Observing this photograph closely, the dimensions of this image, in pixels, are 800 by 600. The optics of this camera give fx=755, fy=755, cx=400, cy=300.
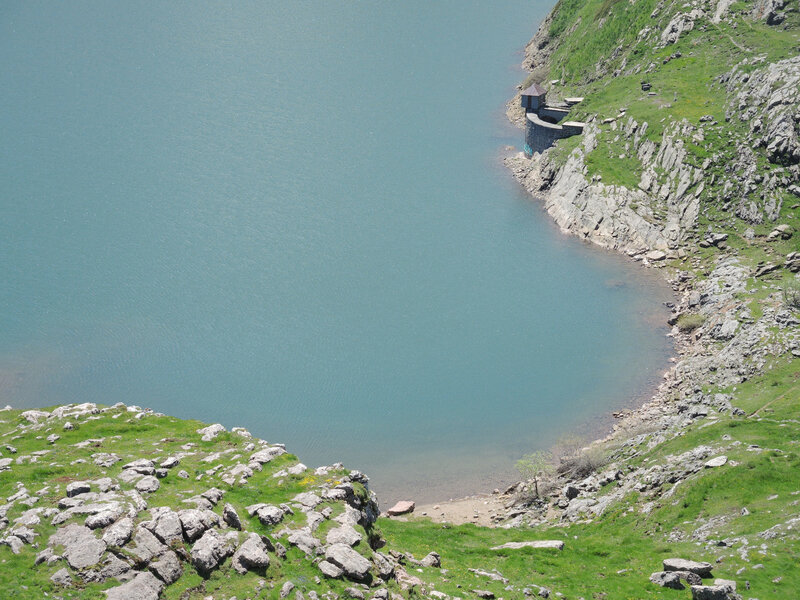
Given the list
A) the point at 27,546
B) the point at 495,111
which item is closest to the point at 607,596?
the point at 27,546

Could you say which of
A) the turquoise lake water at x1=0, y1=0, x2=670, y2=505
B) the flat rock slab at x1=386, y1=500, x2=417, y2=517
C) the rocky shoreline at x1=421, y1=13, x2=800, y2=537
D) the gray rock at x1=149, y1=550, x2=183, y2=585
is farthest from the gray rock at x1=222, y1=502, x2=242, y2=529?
the turquoise lake water at x1=0, y1=0, x2=670, y2=505

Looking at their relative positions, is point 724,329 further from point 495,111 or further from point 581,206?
point 495,111

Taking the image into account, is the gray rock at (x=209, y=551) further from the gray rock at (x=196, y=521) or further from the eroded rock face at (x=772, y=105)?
the eroded rock face at (x=772, y=105)

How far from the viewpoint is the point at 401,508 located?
75.1 metres

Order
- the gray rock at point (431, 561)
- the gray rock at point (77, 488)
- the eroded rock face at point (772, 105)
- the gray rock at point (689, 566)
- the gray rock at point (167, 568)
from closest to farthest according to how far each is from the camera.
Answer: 1. the gray rock at point (167, 568)
2. the gray rock at point (77, 488)
3. the gray rock at point (689, 566)
4. the gray rock at point (431, 561)
5. the eroded rock face at point (772, 105)

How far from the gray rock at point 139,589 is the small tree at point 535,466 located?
140 ft

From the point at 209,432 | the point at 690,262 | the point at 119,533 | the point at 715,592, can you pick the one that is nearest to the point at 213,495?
the point at 119,533

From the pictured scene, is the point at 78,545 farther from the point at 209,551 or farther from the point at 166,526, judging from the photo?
the point at 209,551

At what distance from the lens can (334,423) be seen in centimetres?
9281

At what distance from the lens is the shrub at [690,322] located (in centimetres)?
10000

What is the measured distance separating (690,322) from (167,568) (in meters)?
80.1

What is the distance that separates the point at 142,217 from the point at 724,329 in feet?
319

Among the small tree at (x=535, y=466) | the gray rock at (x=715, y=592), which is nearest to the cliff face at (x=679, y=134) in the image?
the small tree at (x=535, y=466)

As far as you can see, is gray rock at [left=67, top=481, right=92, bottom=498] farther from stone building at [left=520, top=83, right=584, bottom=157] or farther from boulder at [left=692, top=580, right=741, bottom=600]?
stone building at [left=520, top=83, right=584, bottom=157]
